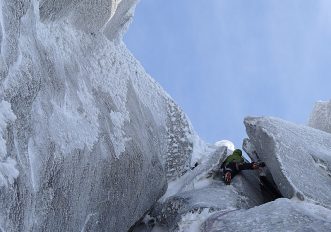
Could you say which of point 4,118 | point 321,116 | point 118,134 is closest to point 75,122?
point 118,134

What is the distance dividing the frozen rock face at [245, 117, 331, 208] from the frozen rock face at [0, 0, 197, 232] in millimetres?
3231

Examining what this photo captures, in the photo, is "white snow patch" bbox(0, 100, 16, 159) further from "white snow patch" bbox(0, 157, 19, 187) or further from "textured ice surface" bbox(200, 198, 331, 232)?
"textured ice surface" bbox(200, 198, 331, 232)

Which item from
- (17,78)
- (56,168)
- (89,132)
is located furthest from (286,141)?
(17,78)

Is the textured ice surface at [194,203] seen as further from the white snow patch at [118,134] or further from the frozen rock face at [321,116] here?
the frozen rock face at [321,116]

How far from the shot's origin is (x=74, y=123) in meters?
11.2

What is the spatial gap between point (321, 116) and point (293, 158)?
33.3 feet

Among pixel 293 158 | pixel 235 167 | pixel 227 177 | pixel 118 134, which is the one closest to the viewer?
pixel 118 134

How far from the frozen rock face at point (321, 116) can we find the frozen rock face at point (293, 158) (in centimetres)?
647

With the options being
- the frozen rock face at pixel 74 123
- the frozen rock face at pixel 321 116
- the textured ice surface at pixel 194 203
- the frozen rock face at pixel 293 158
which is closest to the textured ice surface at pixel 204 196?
the textured ice surface at pixel 194 203

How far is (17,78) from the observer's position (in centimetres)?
910

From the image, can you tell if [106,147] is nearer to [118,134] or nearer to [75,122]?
[118,134]

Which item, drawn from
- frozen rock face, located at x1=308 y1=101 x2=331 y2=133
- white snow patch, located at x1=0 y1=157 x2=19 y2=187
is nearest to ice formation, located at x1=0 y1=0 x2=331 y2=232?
white snow patch, located at x1=0 y1=157 x2=19 y2=187

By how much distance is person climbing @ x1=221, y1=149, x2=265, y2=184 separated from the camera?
52.4ft

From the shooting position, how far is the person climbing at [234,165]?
1597cm
